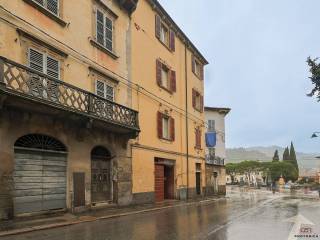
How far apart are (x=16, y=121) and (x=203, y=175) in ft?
78.6

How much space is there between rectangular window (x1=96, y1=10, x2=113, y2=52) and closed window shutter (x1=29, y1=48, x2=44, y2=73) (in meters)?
4.73

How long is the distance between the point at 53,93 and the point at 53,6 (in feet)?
13.5

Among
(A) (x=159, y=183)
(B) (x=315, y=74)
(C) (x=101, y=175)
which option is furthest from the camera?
(A) (x=159, y=183)

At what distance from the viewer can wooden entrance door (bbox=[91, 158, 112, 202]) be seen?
19406 mm

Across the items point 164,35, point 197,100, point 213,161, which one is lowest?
point 213,161

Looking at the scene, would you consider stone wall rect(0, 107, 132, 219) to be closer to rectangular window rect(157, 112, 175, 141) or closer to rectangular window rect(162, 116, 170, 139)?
rectangular window rect(157, 112, 175, 141)

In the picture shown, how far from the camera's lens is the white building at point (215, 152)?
128 ft

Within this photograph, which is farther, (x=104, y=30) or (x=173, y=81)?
(x=173, y=81)

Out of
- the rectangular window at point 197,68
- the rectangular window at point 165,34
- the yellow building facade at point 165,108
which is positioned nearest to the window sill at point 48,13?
the yellow building facade at point 165,108

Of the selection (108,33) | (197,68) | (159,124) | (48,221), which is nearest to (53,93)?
(48,221)

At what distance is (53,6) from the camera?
1723cm

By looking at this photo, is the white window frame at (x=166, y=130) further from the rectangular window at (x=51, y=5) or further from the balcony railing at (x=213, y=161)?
the rectangular window at (x=51, y=5)

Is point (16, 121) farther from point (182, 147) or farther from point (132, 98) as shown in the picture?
point (182, 147)

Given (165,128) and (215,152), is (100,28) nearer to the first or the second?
(165,128)
